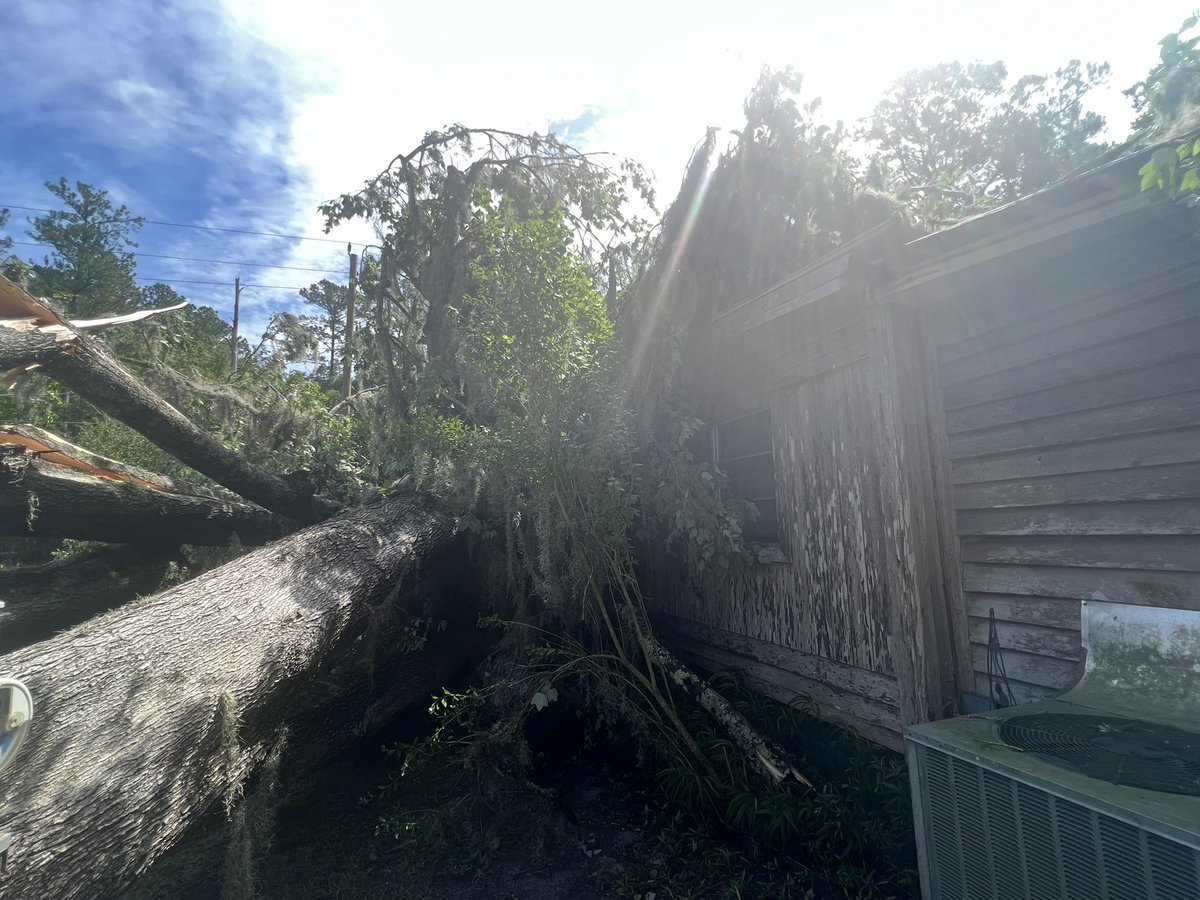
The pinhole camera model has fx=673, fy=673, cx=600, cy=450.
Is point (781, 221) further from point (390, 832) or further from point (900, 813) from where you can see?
point (390, 832)

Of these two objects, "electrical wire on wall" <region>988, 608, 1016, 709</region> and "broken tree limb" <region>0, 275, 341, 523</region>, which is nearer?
"electrical wire on wall" <region>988, 608, 1016, 709</region>

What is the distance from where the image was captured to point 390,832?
150 inches

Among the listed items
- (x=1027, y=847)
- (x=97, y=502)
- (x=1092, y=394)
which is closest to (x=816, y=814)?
(x=1027, y=847)

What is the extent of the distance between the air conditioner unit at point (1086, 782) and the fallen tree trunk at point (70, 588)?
6.30m

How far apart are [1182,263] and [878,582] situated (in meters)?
2.11

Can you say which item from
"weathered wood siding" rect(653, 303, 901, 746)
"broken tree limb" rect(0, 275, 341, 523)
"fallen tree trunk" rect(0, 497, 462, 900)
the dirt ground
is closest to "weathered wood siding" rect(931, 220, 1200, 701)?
"weathered wood siding" rect(653, 303, 901, 746)

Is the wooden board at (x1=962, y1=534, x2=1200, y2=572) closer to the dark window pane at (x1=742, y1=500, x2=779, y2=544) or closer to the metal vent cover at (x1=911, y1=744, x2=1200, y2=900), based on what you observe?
the metal vent cover at (x1=911, y1=744, x2=1200, y2=900)

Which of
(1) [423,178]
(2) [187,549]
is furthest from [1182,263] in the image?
(2) [187,549]

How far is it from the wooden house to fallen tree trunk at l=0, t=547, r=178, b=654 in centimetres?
538

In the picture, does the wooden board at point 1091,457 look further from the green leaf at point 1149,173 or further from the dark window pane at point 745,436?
the dark window pane at point 745,436

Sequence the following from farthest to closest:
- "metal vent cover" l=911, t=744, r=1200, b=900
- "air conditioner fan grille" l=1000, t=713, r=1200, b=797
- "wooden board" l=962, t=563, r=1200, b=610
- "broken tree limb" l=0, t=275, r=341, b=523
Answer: "broken tree limb" l=0, t=275, r=341, b=523, "wooden board" l=962, t=563, r=1200, b=610, "air conditioner fan grille" l=1000, t=713, r=1200, b=797, "metal vent cover" l=911, t=744, r=1200, b=900

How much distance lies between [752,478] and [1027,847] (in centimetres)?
364

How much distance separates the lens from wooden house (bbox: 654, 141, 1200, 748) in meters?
2.76

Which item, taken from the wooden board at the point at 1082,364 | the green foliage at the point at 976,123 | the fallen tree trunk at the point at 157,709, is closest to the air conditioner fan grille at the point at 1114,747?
the wooden board at the point at 1082,364
